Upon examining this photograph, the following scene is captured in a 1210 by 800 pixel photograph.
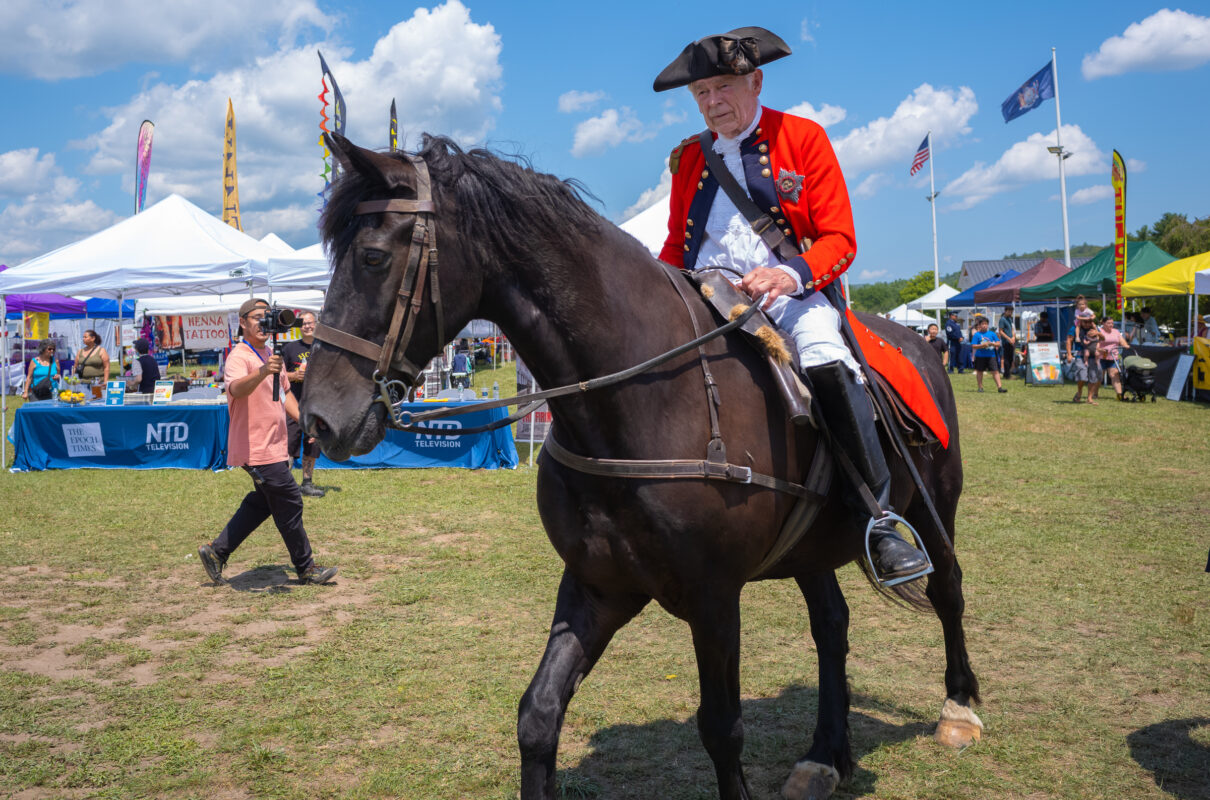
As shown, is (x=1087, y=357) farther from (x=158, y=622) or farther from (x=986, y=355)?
(x=158, y=622)

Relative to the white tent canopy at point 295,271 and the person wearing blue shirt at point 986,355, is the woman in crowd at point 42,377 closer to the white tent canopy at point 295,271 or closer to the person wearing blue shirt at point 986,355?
the white tent canopy at point 295,271

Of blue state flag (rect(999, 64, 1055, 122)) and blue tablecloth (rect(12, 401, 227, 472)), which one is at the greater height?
blue state flag (rect(999, 64, 1055, 122))

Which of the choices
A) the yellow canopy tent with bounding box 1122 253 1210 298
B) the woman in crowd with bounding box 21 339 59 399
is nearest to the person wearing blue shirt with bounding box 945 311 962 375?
the yellow canopy tent with bounding box 1122 253 1210 298

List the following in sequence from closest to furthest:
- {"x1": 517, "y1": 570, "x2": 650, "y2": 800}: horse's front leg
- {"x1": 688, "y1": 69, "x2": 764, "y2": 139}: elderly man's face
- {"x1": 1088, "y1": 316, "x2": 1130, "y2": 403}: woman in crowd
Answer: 1. {"x1": 517, "y1": 570, "x2": 650, "y2": 800}: horse's front leg
2. {"x1": 688, "y1": 69, "x2": 764, "y2": 139}: elderly man's face
3. {"x1": 1088, "y1": 316, "x2": 1130, "y2": 403}: woman in crowd

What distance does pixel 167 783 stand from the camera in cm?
370

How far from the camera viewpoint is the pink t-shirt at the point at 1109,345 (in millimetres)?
19453

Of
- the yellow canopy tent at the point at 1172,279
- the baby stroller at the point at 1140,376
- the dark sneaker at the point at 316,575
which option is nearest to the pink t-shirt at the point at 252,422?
the dark sneaker at the point at 316,575

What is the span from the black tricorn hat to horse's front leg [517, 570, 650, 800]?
1.89 m

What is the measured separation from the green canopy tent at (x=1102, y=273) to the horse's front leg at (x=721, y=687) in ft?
79.5

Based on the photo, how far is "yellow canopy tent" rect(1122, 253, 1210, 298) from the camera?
63.8 feet

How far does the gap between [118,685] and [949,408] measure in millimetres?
4977

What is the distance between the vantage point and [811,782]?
11.7 feet

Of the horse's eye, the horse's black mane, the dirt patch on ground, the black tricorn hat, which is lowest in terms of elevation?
the dirt patch on ground

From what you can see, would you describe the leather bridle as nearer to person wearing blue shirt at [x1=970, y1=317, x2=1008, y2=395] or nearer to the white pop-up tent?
the white pop-up tent
